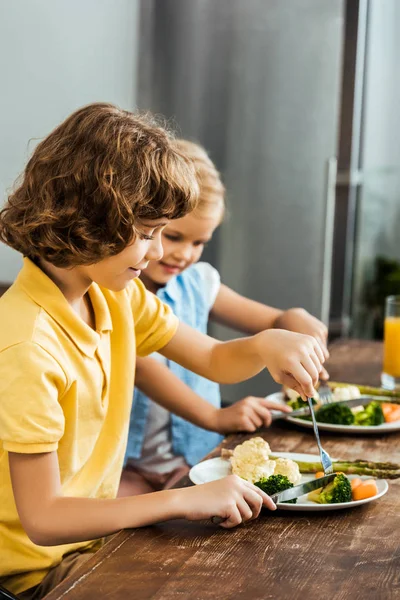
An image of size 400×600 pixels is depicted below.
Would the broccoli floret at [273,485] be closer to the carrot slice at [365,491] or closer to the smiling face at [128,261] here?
the carrot slice at [365,491]

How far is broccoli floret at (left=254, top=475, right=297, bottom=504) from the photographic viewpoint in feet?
3.86

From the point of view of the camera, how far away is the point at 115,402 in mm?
1467

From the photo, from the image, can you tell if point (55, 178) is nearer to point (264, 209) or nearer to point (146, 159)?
point (146, 159)

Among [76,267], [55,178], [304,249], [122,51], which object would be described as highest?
[122,51]

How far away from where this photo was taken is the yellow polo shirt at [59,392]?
1.11 m

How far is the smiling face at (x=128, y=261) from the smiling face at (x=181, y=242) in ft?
2.21

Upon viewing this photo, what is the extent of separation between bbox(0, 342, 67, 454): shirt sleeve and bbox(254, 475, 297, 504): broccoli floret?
Answer: 304 millimetres

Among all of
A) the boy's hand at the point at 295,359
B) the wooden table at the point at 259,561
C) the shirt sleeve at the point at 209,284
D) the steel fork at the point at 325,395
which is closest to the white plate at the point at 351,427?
the steel fork at the point at 325,395

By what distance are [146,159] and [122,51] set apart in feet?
7.81

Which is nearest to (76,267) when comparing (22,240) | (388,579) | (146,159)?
(22,240)

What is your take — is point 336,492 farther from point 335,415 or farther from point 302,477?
point 335,415

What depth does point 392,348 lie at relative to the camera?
6.51 ft

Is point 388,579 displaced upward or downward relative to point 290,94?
downward

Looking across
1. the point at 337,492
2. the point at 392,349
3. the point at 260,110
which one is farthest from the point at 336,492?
the point at 260,110
